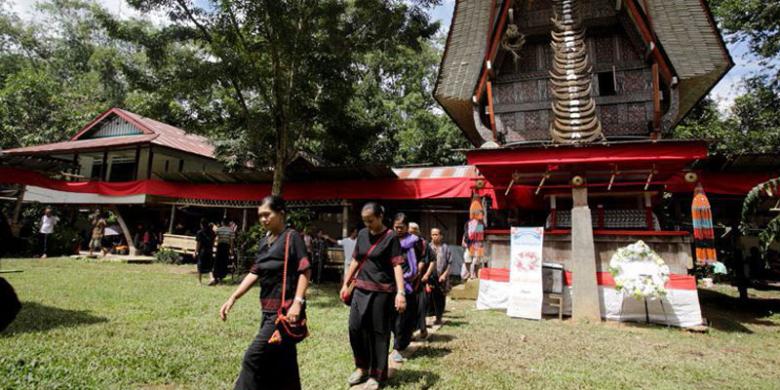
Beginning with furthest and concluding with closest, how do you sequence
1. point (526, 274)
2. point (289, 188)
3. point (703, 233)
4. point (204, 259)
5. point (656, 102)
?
point (289, 188)
point (204, 259)
point (656, 102)
point (526, 274)
point (703, 233)

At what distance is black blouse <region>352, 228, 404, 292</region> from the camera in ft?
13.0

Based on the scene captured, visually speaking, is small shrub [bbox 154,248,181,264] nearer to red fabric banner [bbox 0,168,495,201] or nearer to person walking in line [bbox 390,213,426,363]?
red fabric banner [bbox 0,168,495,201]

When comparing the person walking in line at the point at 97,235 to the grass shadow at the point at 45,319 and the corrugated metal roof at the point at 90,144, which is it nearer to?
the corrugated metal roof at the point at 90,144

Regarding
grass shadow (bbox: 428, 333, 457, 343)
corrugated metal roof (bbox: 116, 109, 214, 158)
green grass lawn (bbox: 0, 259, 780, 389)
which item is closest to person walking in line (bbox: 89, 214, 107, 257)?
corrugated metal roof (bbox: 116, 109, 214, 158)

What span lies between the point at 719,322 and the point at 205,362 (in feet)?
30.2

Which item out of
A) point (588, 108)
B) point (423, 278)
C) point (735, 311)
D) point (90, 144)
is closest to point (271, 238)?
point (423, 278)

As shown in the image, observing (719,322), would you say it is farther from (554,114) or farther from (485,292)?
(554,114)

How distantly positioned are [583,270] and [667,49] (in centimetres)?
582

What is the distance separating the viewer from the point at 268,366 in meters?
2.82

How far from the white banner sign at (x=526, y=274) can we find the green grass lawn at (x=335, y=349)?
15.5 inches

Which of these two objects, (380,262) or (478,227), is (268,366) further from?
(478,227)

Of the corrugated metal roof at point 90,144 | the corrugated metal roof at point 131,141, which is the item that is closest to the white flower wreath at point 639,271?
the corrugated metal roof at point 131,141

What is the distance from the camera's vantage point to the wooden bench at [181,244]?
50.9 feet

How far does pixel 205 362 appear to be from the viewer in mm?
4418
